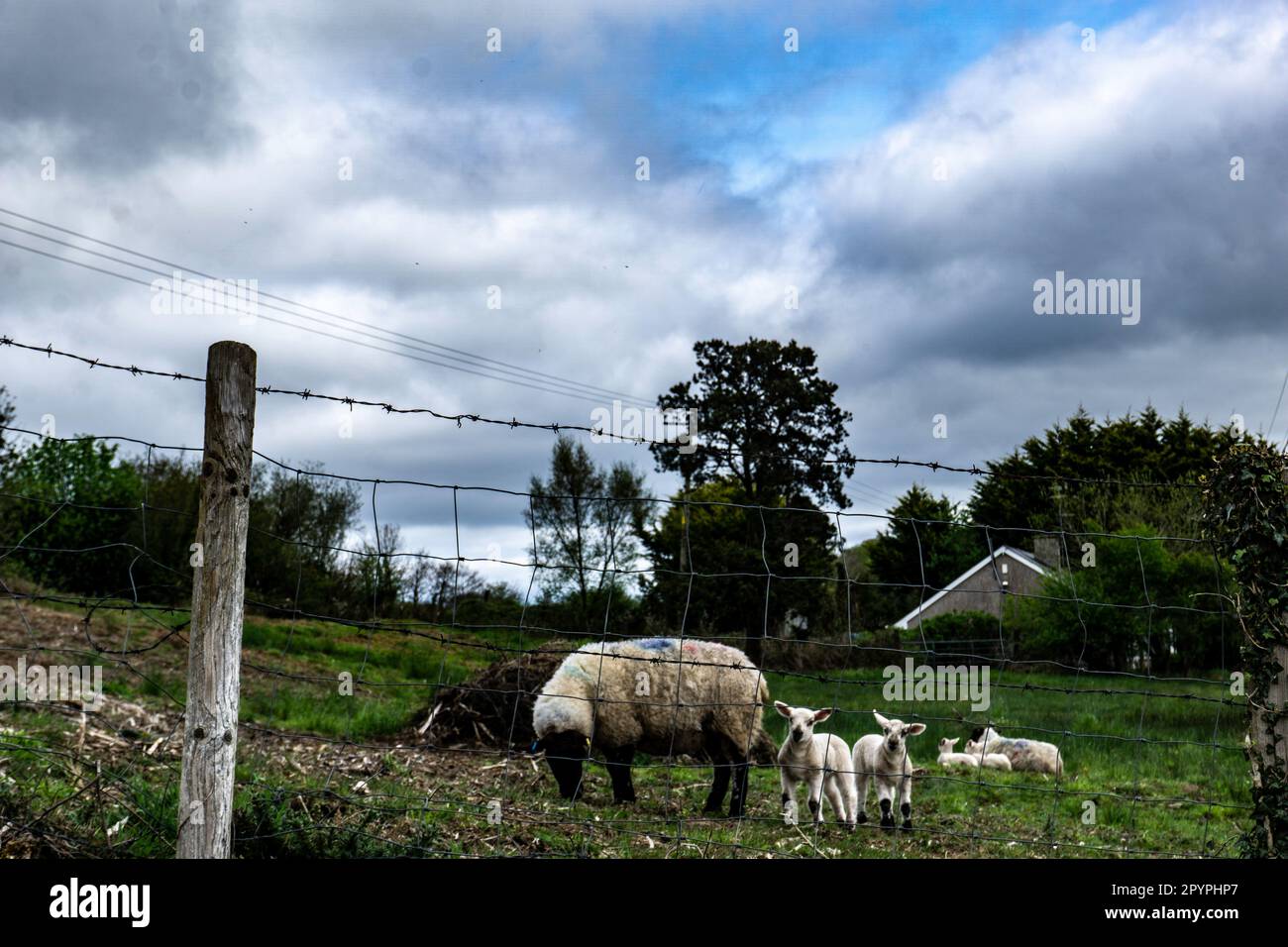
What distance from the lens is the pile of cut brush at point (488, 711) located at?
13242mm

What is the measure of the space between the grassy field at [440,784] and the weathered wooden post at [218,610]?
1.51 feet

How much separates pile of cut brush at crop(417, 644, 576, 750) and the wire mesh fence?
48mm

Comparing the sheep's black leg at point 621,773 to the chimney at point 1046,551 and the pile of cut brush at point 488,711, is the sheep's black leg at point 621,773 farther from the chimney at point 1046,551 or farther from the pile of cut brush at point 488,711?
the chimney at point 1046,551

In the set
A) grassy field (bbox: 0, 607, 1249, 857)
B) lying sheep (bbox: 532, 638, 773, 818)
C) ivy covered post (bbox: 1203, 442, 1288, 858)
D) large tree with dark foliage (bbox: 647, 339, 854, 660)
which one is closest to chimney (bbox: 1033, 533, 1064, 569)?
large tree with dark foliage (bbox: 647, 339, 854, 660)

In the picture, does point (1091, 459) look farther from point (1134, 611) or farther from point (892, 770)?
→ point (892, 770)

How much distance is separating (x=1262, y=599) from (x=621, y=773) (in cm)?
622

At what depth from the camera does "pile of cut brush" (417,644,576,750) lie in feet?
43.4

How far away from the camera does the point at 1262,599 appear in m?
5.42

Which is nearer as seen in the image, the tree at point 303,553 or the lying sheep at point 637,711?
the lying sheep at point 637,711

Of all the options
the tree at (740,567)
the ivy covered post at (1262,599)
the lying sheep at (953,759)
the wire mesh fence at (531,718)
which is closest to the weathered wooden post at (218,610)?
the wire mesh fence at (531,718)

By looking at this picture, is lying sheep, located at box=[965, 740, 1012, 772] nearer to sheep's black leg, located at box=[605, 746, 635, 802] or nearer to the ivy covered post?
sheep's black leg, located at box=[605, 746, 635, 802]

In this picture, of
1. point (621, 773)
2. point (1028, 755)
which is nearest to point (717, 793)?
point (621, 773)
